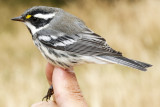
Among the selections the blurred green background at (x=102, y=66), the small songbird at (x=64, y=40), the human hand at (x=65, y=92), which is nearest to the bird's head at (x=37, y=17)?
the small songbird at (x=64, y=40)

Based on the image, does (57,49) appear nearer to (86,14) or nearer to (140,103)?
(140,103)

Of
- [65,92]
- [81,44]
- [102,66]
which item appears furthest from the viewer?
[102,66]

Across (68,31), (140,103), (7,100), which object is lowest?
(7,100)

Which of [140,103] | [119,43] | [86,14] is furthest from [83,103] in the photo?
[86,14]

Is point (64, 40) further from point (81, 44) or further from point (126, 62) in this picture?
point (126, 62)

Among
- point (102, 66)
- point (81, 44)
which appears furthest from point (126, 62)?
point (102, 66)

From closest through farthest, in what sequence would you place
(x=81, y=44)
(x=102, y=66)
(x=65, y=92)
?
(x=65, y=92)
(x=81, y=44)
(x=102, y=66)

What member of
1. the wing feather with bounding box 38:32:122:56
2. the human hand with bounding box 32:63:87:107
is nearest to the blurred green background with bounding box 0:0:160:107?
the wing feather with bounding box 38:32:122:56
